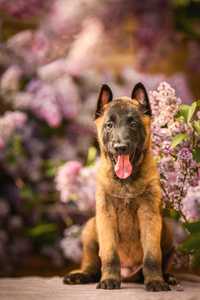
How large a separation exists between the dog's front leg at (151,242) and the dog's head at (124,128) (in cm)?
10

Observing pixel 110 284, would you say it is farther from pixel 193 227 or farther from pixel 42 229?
pixel 42 229

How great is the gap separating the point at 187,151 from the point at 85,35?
1.50 m

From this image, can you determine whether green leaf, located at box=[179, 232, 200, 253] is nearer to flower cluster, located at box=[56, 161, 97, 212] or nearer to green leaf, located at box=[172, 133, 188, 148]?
green leaf, located at box=[172, 133, 188, 148]

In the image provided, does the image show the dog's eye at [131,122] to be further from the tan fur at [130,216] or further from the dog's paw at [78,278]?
the dog's paw at [78,278]

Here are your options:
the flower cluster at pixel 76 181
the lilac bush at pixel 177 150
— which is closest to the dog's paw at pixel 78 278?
the lilac bush at pixel 177 150

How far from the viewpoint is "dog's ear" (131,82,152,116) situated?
182cm

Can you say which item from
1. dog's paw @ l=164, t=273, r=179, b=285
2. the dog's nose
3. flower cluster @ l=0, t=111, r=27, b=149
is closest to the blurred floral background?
flower cluster @ l=0, t=111, r=27, b=149

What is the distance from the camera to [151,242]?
181 cm

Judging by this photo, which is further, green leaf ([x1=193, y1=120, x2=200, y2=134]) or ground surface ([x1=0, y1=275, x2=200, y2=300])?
green leaf ([x1=193, y1=120, x2=200, y2=134])

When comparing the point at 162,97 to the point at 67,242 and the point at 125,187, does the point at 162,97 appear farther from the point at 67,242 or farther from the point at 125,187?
the point at 67,242

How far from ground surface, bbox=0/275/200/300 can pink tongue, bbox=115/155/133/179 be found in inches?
9.9

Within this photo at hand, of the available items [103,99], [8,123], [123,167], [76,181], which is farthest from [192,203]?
[8,123]

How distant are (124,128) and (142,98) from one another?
0.11m

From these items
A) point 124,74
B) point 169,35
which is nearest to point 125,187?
point 124,74
